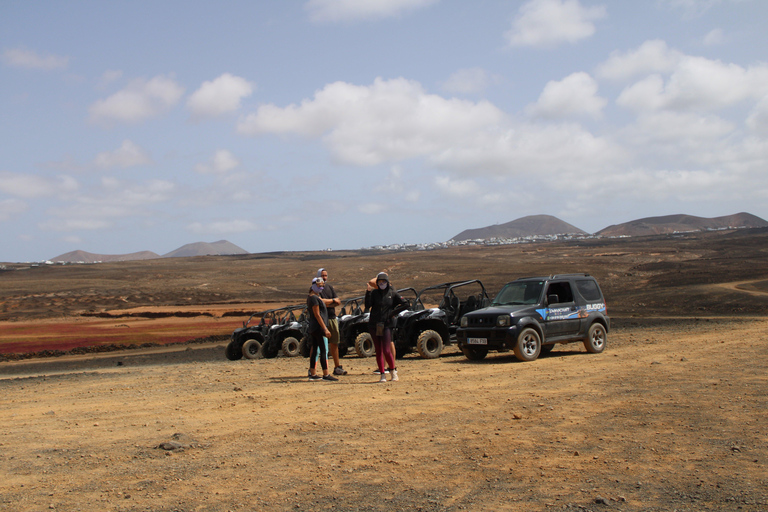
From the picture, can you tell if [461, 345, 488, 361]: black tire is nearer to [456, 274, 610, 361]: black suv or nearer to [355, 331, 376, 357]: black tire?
[456, 274, 610, 361]: black suv

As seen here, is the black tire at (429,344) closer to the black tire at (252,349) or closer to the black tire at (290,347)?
the black tire at (290,347)

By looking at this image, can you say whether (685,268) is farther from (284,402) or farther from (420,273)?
(284,402)

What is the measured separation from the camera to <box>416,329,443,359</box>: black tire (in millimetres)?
15480

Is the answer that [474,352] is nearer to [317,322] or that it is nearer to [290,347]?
[317,322]

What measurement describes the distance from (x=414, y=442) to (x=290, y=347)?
1235 cm

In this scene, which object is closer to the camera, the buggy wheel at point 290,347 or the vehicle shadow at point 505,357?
the vehicle shadow at point 505,357

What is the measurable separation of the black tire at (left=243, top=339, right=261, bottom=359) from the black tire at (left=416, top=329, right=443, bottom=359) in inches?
227

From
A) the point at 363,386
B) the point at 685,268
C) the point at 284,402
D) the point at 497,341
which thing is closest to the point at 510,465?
the point at 284,402

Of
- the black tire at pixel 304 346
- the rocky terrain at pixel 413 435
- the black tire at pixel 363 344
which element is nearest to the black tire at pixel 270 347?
the black tire at pixel 304 346

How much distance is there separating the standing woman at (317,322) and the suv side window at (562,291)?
19.1 feet

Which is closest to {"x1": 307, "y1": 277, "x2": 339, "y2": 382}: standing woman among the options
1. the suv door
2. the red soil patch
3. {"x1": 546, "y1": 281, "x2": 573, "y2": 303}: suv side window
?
the suv door

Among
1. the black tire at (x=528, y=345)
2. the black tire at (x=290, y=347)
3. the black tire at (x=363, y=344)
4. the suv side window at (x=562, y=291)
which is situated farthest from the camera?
the black tire at (x=290, y=347)

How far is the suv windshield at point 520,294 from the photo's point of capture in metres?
14.5

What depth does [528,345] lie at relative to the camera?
1368 centimetres
